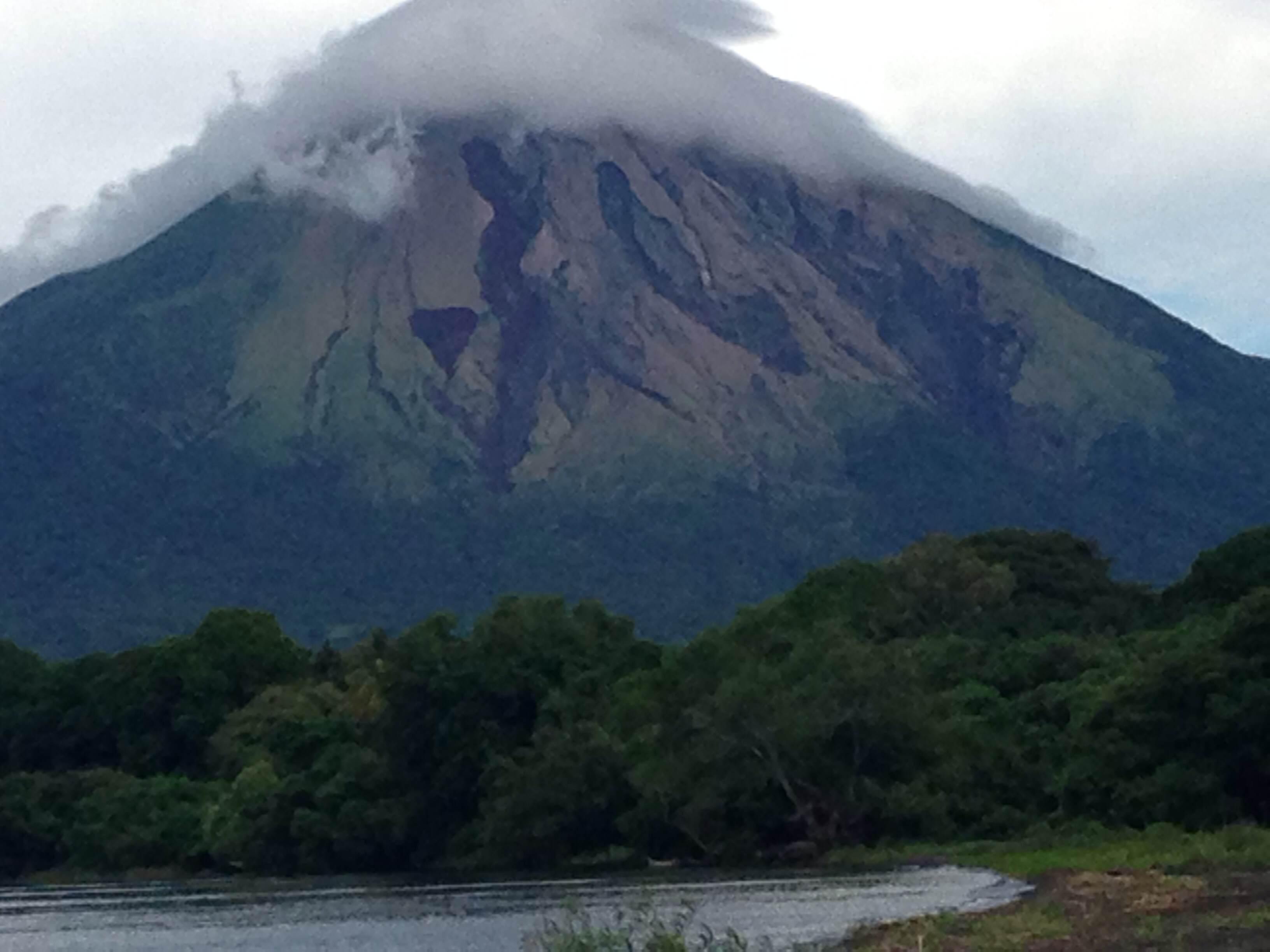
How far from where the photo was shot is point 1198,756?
5862 centimetres

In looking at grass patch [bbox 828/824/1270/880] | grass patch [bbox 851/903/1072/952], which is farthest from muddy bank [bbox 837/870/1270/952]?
grass patch [bbox 828/824/1270/880]

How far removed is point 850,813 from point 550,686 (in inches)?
650

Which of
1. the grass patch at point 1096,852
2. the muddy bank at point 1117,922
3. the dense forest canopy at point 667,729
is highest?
the dense forest canopy at point 667,729

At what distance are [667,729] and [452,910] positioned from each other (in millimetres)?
14060

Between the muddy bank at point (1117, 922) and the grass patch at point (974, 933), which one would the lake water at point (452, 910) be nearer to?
the grass patch at point (974, 933)

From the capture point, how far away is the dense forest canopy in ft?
202

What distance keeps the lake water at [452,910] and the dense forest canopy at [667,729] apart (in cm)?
591

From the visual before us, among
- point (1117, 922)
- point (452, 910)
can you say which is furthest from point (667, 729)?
point (1117, 922)

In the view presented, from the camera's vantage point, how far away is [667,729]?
67438mm

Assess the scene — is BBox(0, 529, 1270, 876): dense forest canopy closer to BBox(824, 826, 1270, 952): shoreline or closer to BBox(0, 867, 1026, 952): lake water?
BBox(0, 867, 1026, 952): lake water

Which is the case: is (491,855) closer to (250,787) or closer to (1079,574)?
(250,787)

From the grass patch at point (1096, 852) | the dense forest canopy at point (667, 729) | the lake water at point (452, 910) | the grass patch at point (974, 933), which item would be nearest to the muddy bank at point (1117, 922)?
the grass patch at point (974, 933)

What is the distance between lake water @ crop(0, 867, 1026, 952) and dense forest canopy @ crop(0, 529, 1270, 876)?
5.91m

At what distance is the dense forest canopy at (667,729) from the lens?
61.7 meters
